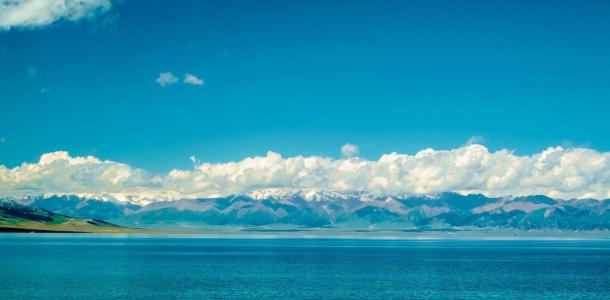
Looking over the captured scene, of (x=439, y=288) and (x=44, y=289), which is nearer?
(x=44, y=289)

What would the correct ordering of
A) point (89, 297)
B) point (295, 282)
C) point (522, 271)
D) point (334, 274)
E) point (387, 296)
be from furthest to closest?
point (522, 271) → point (334, 274) → point (295, 282) → point (387, 296) → point (89, 297)

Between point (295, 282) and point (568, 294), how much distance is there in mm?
41276

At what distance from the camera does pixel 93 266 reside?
145500 millimetres

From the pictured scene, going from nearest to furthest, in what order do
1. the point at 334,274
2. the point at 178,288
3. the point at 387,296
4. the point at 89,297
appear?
the point at 89,297, the point at 387,296, the point at 178,288, the point at 334,274

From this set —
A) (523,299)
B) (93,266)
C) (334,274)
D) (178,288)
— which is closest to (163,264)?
(93,266)

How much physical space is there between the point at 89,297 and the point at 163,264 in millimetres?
68509

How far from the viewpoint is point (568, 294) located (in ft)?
329

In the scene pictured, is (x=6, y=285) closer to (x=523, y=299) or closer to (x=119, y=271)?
(x=119, y=271)

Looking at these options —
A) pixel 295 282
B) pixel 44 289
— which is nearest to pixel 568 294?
pixel 295 282

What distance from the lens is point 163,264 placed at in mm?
159000

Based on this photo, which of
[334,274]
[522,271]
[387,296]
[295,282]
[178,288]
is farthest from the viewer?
[522,271]

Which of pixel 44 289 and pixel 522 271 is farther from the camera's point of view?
pixel 522 271

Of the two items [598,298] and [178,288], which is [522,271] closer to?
[598,298]

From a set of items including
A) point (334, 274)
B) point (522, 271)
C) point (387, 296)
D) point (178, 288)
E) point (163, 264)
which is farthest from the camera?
point (163, 264)
